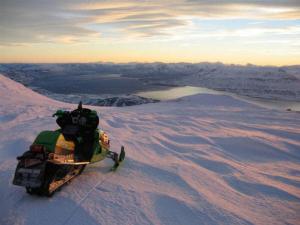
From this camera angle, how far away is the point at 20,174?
4.39 metres

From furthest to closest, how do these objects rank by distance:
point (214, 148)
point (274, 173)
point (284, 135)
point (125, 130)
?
point (284, 135) → point (125, 130) → point (214, 148) → point (274, 173)

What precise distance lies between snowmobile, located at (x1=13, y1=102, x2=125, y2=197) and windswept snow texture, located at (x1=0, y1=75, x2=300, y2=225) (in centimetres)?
24

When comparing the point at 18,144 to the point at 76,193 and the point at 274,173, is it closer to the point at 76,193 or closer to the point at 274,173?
the point at 76,193

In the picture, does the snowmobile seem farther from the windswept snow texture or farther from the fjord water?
the fjord water

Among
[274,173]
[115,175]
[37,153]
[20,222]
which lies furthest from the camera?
[274,173]

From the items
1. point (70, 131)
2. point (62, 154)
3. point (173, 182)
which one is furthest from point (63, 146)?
point (173, 182)

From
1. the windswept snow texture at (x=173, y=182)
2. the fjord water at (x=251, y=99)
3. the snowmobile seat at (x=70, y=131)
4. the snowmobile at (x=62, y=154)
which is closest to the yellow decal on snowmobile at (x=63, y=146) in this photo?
the snowmobile at (x=62, y=154)

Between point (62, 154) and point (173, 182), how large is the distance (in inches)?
79.0

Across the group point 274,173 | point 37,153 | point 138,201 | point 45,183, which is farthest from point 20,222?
point 274,173

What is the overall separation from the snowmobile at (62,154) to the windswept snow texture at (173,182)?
0.78 feet

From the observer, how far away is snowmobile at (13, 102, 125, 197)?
4.40m

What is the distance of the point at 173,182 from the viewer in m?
5.74

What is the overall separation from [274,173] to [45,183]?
4.83 meters

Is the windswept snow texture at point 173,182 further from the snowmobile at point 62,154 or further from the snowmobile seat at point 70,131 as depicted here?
the snowmobile seat at point 70,131
